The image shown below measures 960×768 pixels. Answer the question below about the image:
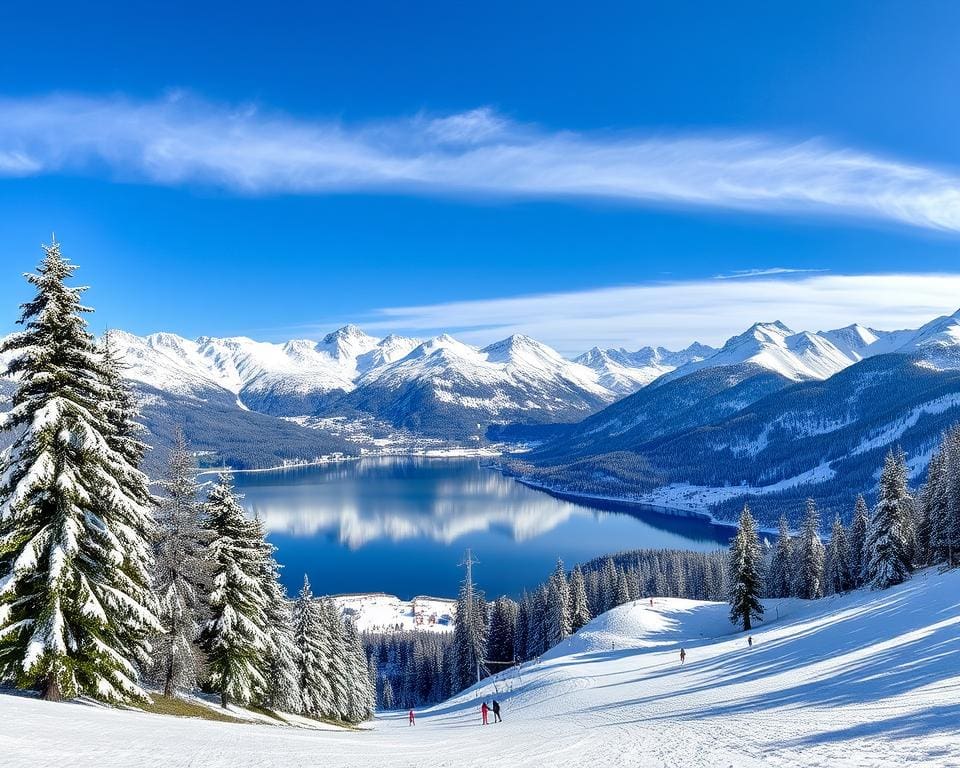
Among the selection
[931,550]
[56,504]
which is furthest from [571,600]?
[56,504]

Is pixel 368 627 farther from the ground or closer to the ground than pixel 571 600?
closer to the ground

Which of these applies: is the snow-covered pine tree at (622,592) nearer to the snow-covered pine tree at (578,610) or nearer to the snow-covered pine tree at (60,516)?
the snow-covered pine tree at (578,610)

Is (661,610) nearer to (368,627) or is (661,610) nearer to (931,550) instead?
(931,550)

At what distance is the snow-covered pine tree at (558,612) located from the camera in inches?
3140

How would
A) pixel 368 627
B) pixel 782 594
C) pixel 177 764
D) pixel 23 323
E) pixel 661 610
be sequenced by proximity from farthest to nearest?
pixel 368 627 → pixel 782 594 → pixel 661 610 → pixel 23 323 → pixel 177 764

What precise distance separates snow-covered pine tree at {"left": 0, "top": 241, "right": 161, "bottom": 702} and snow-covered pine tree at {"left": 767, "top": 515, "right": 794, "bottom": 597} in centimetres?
8290

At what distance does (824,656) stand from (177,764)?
1213 inches

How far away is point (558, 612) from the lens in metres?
80.6

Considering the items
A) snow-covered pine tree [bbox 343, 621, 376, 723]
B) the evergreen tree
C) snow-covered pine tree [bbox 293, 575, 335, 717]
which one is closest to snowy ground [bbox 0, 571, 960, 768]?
snow-covered pine tree [bbox 293, 575, 335, 717]

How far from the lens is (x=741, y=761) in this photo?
14828 millimetres

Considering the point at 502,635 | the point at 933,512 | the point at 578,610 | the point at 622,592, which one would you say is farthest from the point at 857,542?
the point at 502,635

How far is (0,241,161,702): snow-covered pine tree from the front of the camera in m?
17.7

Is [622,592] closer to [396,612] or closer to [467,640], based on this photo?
[467,640]

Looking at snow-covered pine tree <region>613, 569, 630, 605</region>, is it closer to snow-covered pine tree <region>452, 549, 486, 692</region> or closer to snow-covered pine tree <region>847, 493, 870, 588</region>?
snow-covered pine tree <region>452, 549, 486, 692</region>
